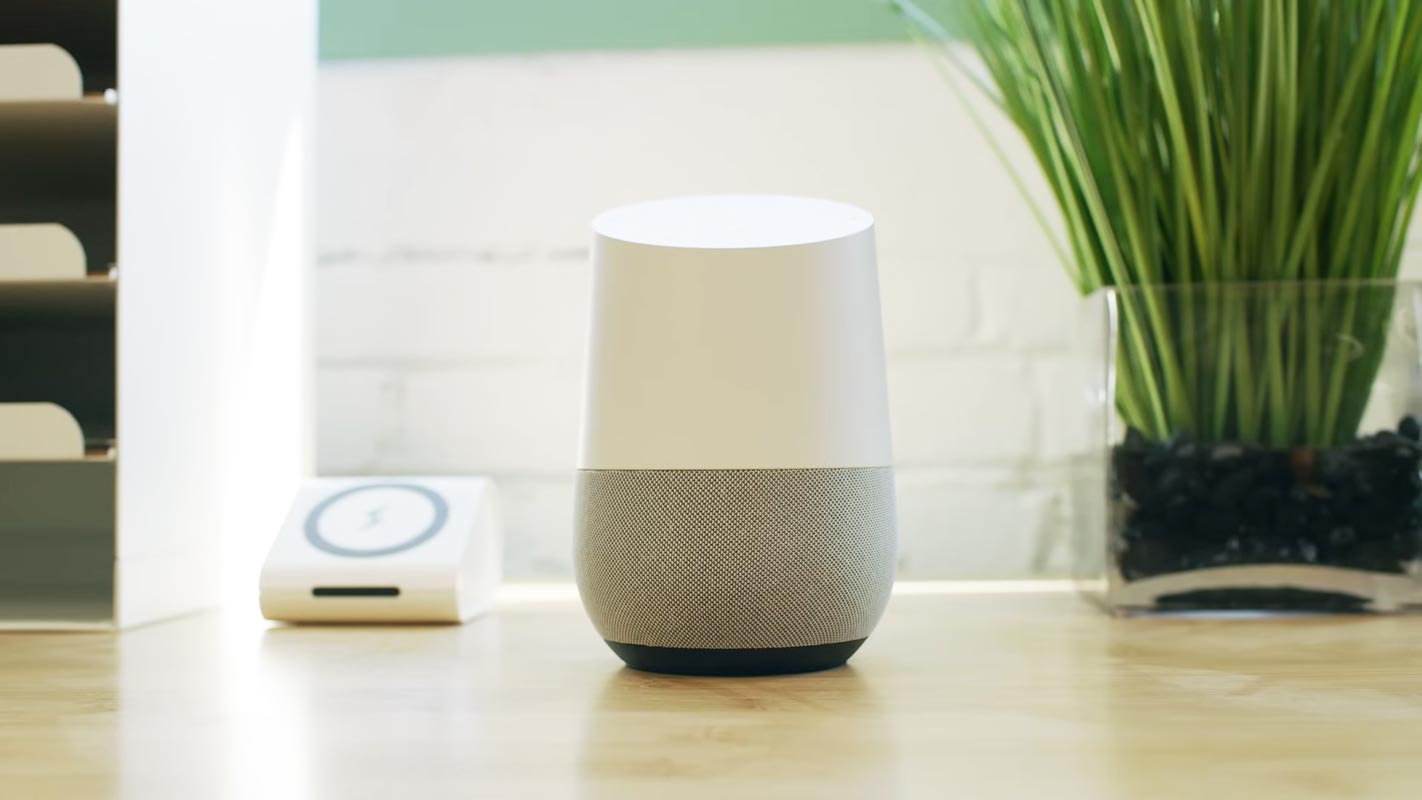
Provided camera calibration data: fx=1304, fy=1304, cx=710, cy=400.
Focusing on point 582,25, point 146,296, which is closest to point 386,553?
point 146,296

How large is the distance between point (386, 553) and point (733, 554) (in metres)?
0.33

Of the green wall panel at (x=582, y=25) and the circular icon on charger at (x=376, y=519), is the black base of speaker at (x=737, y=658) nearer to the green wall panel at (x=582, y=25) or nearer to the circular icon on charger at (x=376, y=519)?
the circular icon on charger at (x=376, y=519)

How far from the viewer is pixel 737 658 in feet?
1.59

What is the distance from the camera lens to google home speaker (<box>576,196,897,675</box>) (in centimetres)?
47

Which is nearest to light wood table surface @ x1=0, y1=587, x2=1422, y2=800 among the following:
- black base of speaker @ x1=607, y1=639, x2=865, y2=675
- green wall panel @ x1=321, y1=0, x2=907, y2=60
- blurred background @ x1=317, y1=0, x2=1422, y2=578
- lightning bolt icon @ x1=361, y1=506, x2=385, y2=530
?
black base of speaker @ x1=607, y1=639, x2=865, y2=675

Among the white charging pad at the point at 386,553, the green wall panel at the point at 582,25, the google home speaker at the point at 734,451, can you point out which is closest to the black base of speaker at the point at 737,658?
the google home speaker at the point at 734,451

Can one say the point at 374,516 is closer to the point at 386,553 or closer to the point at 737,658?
the point at 386,553

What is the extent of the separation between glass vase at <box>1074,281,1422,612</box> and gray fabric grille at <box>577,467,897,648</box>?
265mm

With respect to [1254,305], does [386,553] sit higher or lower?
lower

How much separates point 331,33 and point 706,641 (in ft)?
2.40

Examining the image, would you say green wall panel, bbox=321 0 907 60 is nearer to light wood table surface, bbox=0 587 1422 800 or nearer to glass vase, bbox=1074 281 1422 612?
glass vase, bbox=1074 281 1422 612

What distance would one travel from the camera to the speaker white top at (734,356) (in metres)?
0.47

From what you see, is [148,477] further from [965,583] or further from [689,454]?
[965,583]

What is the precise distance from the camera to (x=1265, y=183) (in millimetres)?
689
